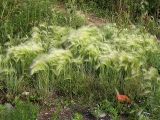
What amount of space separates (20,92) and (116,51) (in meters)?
1.09

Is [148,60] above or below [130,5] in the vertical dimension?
below

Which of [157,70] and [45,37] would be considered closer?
[157,70]

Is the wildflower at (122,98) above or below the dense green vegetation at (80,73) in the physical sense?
below

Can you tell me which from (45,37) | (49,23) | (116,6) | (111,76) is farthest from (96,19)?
(111,76)

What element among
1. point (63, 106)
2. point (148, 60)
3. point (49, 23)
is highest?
point (49, 23)

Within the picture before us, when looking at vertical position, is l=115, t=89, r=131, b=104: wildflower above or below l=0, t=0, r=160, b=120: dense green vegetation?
below

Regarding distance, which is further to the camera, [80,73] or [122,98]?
[80,73]

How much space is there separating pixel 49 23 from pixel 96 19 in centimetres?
135

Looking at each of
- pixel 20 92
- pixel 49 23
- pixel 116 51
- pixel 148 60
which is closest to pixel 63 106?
pixel 20 92

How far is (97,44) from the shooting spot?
5137 mm

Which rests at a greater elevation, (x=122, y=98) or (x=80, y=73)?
(x=80, y=73)

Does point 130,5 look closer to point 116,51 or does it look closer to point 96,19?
point 96,19

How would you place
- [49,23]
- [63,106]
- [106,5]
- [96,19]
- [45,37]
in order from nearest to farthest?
[63,106] → [45,37] → [49,23] → [96,19] → [106,5]

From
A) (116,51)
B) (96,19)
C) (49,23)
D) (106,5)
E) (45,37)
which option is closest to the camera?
(116,51)
